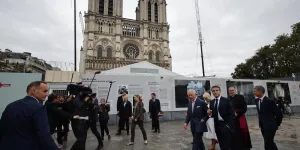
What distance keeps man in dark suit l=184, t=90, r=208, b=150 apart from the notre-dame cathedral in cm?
3824

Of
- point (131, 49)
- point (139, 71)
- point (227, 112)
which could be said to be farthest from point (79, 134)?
point (131, 49)

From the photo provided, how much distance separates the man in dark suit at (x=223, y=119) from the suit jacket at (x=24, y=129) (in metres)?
3.42

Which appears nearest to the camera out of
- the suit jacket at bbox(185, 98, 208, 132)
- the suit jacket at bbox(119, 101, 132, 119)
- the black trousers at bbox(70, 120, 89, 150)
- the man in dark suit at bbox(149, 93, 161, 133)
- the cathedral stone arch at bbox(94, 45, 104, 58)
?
the suit jacket at bbox(185, 98, 208, 132)

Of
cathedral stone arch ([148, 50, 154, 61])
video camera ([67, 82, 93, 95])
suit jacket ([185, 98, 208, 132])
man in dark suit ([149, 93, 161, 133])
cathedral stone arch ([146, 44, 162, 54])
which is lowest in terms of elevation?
man in dark suit ([149, 93, 161, 133])

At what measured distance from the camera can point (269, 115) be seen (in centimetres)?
388

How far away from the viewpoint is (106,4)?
4725cm

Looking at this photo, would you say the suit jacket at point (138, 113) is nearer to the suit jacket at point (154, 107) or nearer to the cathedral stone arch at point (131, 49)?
the suit jacket at point (154, 107)

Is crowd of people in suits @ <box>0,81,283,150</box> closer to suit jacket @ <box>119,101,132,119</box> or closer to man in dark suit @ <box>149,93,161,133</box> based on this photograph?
suit jacket @ <box>119,101,132,119</box>

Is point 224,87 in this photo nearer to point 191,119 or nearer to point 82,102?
point 191,119

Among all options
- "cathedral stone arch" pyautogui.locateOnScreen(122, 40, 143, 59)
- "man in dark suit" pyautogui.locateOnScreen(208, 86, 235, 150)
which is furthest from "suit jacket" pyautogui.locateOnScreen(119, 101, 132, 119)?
"cathedral stone arch" pyautogui.locateOnScreen(122, 40, 143, 59)

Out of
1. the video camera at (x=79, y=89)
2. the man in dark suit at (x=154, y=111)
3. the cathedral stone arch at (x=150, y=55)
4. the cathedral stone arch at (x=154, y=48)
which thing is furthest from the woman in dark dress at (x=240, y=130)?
the cathedral stone arch at (x=154, y=48)

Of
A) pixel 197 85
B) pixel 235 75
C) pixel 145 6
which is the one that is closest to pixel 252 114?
pixel 197 85

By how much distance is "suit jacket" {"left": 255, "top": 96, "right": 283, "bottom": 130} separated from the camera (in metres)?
3.78

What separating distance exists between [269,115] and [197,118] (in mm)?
1604
